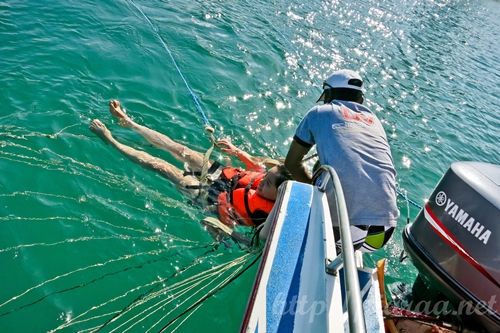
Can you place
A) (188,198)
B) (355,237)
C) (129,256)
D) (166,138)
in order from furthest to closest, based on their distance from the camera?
(166,138) < (188,198) < (129,256) < (355,237)

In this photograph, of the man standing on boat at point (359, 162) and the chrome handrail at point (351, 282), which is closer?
the chrome handrail at point (351, 282)

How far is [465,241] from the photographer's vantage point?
3.54 metres

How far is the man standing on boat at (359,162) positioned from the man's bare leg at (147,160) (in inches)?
78.3

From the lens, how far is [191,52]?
9.05 metres

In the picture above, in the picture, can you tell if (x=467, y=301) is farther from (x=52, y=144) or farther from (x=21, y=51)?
(x=21, y=51)

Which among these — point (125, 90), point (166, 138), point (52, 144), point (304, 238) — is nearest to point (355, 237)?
point (304, 238)

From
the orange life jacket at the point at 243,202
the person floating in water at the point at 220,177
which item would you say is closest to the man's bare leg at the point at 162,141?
the person floating in water at the point at 220,177

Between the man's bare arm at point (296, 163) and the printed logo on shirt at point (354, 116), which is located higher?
the printed logo on shirt at point (354, 116)

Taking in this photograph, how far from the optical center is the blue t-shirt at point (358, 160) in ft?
12.2

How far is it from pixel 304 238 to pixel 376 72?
33.7 ft

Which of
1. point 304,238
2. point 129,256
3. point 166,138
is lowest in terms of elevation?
point 129,256

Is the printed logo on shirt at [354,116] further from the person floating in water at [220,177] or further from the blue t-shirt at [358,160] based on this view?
the person floating in water at [220,177]

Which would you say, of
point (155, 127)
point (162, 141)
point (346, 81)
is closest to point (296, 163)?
point (346, 81)

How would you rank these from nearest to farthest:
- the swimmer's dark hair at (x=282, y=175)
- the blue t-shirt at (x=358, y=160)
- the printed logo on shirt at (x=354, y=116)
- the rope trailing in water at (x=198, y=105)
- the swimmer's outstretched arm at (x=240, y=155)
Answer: the blue t-shirt at (x=358, y=160) → the printed logo on shirt at (x=354, y=116) → the swimmer's dark hair at (x=282, y=175) → the rope trailing in water at (x=198, y=105) → the swimmer's outstretched arm at (x=240, y=155)
